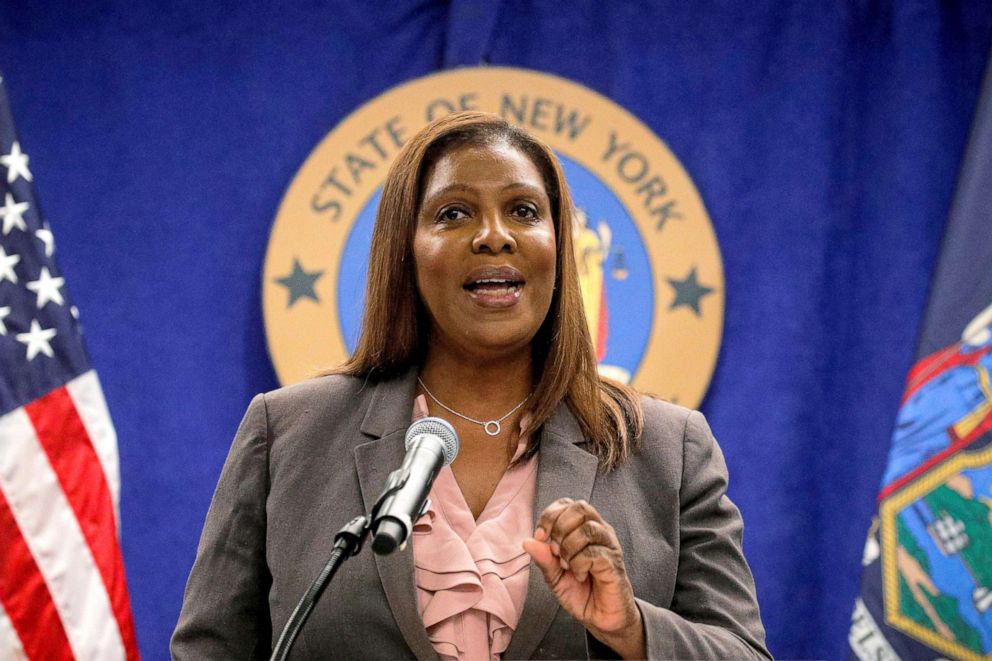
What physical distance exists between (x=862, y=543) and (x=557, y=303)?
1.83m

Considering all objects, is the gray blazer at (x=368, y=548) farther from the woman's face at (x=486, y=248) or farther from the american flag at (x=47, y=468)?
the american flag at (x=47, y=468)

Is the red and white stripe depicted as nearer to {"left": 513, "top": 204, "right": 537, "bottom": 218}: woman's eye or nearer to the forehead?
the forehead

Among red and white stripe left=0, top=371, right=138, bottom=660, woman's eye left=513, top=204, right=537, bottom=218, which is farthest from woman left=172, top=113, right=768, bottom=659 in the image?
red and white stripe left=0, top=371, right=138, bottom=660

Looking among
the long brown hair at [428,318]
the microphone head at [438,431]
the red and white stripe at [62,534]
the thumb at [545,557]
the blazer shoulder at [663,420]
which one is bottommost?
the red and white stripe at [62,534]

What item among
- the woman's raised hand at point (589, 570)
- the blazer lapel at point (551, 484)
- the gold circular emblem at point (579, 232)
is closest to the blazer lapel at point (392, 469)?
the blazer lapel at point (551, 484)

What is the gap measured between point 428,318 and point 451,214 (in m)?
0.22

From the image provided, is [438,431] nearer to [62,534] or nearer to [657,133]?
[62,534]

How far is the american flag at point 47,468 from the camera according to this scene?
2.70 metres

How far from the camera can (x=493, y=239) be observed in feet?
5.61

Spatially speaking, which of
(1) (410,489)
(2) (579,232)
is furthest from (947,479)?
(1) (410,489)

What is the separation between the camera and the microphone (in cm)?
106

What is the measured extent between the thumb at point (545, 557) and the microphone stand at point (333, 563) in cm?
21

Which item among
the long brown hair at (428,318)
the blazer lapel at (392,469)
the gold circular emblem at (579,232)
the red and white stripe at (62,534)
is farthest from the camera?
the gold circular emblem at (579,232)

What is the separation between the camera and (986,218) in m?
3.04
